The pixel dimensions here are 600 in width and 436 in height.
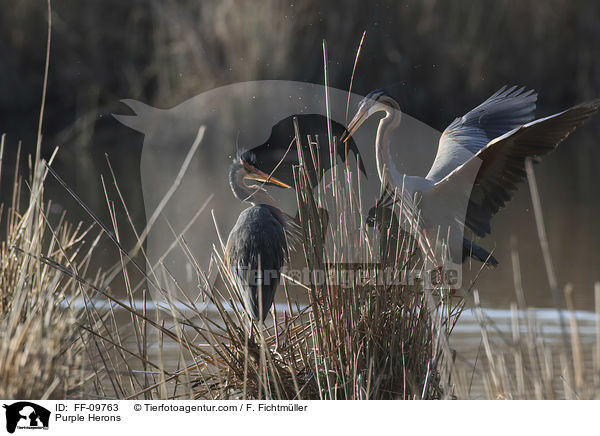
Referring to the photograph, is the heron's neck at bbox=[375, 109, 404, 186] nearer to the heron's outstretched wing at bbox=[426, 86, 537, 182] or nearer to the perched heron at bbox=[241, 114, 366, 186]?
the heron's outstretched wing at bbox=[426, 86, 537, 182]

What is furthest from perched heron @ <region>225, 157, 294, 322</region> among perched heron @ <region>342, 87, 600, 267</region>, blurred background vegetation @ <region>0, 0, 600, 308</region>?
blurred background vegetation @ <region>0, 0, 600, 308</region>

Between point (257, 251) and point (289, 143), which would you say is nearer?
point (257, 251)

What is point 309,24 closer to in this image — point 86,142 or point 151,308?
point 86,142

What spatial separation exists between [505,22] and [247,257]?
8884 millimetres

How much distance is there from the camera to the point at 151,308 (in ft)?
14.5

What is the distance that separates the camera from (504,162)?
3.13 m

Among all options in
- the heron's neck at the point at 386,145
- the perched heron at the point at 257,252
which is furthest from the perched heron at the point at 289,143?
the perched heron at the point at 257,252

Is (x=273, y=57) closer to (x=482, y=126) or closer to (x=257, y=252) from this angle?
(x=482, y=126)

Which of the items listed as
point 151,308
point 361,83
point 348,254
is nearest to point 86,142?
point 361,83

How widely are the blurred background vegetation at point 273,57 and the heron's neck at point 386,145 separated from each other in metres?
5.11
